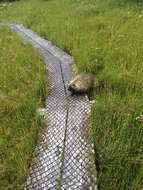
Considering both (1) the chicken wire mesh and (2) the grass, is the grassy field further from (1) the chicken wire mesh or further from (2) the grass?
(2) the grass

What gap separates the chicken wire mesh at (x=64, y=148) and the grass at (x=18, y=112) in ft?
0.43

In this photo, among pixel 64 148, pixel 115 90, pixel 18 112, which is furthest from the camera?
pixel 115 90

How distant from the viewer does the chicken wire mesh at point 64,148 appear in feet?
4.47

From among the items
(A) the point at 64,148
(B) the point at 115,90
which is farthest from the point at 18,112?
(B) the point at 115,90

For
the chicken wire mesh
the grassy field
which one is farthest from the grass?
the grassy field

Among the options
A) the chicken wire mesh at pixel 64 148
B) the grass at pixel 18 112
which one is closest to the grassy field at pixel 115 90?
the chicken wire mesh at pixel 64 148

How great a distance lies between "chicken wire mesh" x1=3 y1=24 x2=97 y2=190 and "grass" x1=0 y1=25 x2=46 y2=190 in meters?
0.13

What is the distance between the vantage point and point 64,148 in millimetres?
1613

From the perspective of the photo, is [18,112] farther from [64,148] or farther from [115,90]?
[115,90]

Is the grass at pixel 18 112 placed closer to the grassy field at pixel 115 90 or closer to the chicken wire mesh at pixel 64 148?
the chicken wire mesh at pixel 64 148

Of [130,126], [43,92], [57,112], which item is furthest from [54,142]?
[43,92]

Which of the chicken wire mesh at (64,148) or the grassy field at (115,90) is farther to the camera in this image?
the grassy field at (115,90)

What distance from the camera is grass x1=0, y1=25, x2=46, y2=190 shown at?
1544 mm

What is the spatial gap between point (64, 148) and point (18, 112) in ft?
3.15
